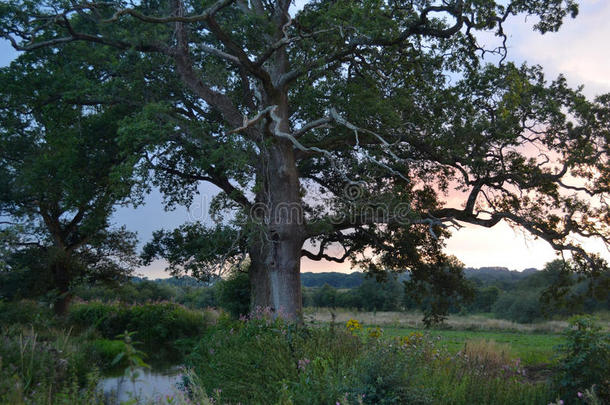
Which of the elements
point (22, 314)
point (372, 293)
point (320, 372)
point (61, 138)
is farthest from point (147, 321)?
point (372, 293)

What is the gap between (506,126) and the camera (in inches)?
531

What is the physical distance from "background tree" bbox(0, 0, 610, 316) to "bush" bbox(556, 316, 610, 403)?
5398 millimetres

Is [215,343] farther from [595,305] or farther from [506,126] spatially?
[595,305]

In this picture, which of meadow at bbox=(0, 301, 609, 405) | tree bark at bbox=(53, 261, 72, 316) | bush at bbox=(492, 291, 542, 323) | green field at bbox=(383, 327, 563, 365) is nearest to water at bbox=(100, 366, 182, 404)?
meadow at bbox=(0, 301, 609, 405)

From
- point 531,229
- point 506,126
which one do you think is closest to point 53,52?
point 506,126

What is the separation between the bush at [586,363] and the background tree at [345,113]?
5.40 m

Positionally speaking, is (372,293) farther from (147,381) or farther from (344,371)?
(344,371)

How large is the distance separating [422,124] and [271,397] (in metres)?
10.1

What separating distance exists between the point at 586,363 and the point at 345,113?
358 inches

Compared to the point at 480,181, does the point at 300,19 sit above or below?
above

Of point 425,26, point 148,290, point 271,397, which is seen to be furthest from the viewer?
point 148,290

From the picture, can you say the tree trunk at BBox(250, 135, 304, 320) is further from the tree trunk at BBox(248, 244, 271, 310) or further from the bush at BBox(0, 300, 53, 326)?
the bush at BBox(0, 300, 53, 326)

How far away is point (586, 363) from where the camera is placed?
20.8ft

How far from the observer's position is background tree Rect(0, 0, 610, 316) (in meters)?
12.3
